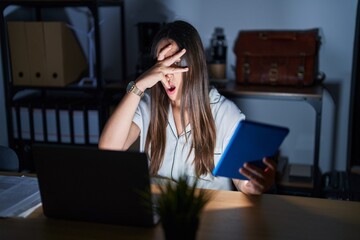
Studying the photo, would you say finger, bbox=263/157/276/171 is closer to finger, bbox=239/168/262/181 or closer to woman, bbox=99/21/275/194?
finger, bbox=239/168/262/181

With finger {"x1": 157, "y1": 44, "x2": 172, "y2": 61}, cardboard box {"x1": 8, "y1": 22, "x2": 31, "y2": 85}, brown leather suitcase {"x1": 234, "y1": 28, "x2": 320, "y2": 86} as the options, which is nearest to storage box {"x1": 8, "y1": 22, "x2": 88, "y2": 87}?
cardboard box {"x1": 8, "y1": 22, "x2": 31, "y2": 85}

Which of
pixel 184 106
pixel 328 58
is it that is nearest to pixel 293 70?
pixel 328 58

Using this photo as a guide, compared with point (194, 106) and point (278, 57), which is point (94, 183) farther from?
point (278, 57)

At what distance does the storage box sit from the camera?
9.23 ft

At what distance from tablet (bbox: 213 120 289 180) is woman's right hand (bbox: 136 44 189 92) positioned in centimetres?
47

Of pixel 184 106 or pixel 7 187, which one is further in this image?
pixel 184 106

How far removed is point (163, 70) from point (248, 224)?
2.17 ft

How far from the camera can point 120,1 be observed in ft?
9.66

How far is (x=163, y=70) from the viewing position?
5.48ft

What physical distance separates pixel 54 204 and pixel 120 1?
→ 195cm

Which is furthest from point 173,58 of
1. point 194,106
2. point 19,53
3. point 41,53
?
point 19,53

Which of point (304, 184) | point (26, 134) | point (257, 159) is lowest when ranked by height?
point (304, 184)

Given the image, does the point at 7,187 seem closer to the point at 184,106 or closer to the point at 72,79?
the point at 184,106

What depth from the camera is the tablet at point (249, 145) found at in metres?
1.24
